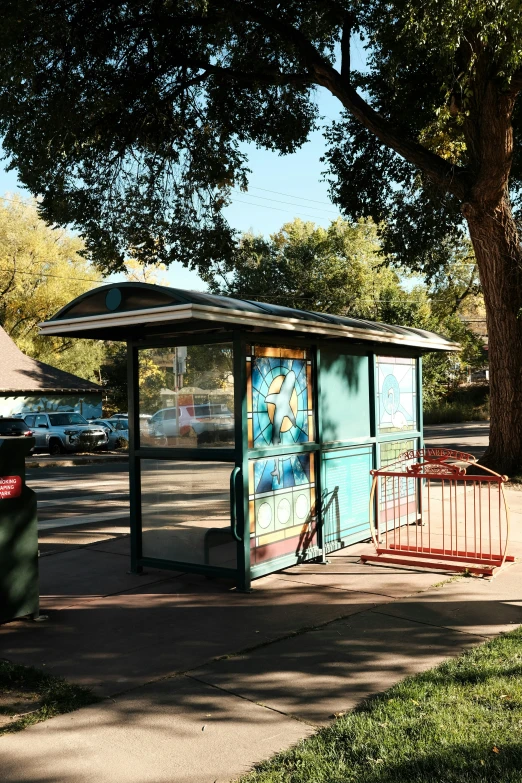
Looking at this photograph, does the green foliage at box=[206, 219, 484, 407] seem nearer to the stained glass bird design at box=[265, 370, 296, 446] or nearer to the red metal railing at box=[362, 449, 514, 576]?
the red metal railing at box=[362, 449, 514, 576]

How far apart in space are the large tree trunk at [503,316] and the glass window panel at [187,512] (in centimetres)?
890

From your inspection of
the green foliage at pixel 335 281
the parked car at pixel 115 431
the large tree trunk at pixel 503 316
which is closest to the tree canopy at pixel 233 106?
the large tree trunk at pixel 503 316

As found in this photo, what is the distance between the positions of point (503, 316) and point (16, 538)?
11392mm

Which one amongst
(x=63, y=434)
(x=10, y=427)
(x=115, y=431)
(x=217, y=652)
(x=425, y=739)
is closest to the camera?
(x=425, y=739)

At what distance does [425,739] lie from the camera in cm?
383

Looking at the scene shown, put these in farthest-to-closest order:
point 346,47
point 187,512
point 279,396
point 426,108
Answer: point 426,108 < point 346,47 < point 187,512 < point 279,396

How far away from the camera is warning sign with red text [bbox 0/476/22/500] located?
628 centimetres

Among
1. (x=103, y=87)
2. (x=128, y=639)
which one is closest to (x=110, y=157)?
(x=103, y=87)

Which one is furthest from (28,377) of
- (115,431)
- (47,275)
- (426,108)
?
(426,108)

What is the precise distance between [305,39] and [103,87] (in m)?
4.20

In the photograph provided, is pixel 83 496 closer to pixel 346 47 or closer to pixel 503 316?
pixel 503 316

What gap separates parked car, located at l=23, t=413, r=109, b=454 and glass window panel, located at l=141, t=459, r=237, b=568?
23676 mm

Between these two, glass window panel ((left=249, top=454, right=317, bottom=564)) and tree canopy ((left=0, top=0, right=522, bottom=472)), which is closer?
glass window panel ((left=249, top=454, right=317, bottom=564))

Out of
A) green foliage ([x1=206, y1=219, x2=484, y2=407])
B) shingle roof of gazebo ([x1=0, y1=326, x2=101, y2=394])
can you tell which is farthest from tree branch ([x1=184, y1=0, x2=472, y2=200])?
green foliage ([x1=206, y1=219, x2=484, y2=407])
